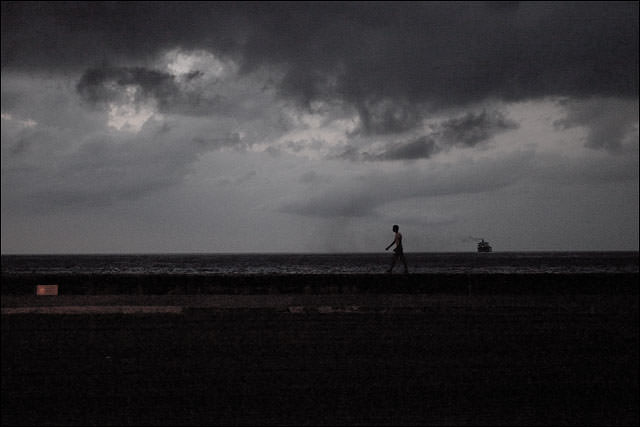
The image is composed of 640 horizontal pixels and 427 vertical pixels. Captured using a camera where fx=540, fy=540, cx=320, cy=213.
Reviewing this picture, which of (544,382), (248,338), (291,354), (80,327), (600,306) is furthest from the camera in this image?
(600,306)

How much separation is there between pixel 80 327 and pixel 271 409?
15.5 ft

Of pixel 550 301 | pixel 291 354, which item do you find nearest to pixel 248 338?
pixel 291 354

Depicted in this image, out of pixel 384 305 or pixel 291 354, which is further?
pixel 384 305

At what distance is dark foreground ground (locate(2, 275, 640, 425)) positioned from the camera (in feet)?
14.6

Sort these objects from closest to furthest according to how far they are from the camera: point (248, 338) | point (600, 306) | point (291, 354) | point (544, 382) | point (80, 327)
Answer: point (544, 382) → point (291, 354) → point (248, 338) → point (80, 327) → point (600, 306)

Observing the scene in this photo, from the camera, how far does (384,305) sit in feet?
33.7

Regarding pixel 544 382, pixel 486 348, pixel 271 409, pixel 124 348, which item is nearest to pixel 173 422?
pixel 271 409

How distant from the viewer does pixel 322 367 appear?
5.69 m

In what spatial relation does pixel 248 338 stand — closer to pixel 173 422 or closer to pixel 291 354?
pixel 291 354

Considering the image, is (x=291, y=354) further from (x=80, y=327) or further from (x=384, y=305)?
(x=384, y=305)

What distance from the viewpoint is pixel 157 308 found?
10.0 metres

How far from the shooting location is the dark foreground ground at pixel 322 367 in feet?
14.6

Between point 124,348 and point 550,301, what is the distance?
Result: 792 centimetres

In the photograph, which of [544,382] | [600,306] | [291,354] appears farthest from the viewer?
[600,306]
